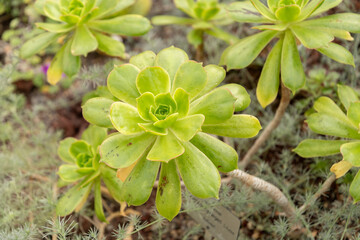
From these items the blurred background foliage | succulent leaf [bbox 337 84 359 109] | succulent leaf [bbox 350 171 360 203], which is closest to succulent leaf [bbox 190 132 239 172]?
the blurred background foliage

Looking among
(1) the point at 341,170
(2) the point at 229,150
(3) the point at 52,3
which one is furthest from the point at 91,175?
(1) the point at 341,170

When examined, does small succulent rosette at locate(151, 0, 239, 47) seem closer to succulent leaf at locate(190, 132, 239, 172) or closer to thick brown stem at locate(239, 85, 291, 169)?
thick brown stem at locate(239, 85, 291, 169)

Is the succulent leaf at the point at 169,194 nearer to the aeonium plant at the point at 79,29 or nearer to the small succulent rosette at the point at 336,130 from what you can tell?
the small succulent rosette at the point at 336,130

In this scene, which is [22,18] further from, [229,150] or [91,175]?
[229,150]

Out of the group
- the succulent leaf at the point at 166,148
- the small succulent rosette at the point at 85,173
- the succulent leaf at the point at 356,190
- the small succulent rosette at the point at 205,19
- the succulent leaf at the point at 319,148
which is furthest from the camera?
the small succulent rosette at the point at 205,19

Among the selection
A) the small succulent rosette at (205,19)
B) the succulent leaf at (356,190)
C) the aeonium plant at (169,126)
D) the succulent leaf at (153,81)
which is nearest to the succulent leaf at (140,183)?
the aeonium plant at (169,126)

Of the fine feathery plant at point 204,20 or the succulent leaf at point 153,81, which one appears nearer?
the succulent leaf at point 153,81
